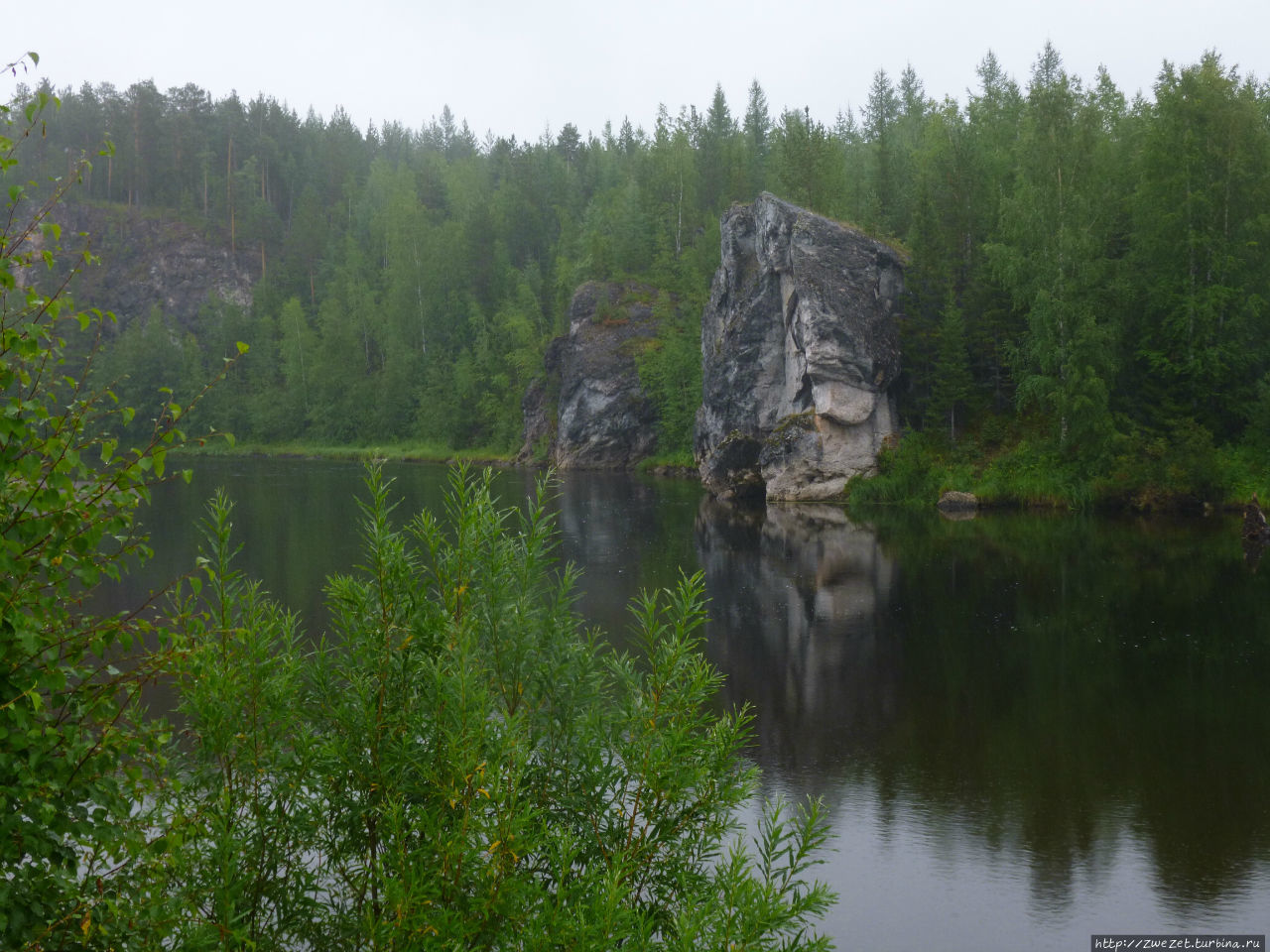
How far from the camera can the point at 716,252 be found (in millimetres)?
64250

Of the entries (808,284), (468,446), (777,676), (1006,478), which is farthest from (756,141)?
(777,676)

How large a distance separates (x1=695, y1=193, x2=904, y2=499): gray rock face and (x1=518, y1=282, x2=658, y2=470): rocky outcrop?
1266 centimetres

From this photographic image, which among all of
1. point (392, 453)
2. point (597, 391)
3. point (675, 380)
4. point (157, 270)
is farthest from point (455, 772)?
point (157, 270)

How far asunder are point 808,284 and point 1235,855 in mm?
35040

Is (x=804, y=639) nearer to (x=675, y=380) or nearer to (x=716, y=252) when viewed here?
(x=675, y=380)

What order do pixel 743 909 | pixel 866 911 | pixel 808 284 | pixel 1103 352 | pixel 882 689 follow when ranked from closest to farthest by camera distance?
pixel 743 909 → pixel 866 911 → pixel 882 689 → pixel 1103 352 → pixel 808 284

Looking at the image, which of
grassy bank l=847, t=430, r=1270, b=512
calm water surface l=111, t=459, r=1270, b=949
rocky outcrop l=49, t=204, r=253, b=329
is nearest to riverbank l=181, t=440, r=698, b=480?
grassy bank l=847, t=430, r=1270, b=512

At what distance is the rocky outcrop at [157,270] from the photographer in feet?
296

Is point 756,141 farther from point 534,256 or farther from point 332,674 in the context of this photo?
point 332,674

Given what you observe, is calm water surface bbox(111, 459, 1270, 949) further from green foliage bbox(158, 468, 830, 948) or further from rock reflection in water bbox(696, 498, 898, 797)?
green foliage bbox(158, 468, 830, 948)

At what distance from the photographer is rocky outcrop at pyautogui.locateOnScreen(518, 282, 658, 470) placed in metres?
61.2

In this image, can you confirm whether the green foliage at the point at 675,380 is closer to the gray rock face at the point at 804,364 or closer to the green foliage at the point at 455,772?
the gray rock face at the point at 804,364

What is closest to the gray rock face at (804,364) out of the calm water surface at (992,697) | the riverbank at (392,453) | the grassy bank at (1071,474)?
the grassy bank at (1071,474)

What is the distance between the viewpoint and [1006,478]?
38.6m
